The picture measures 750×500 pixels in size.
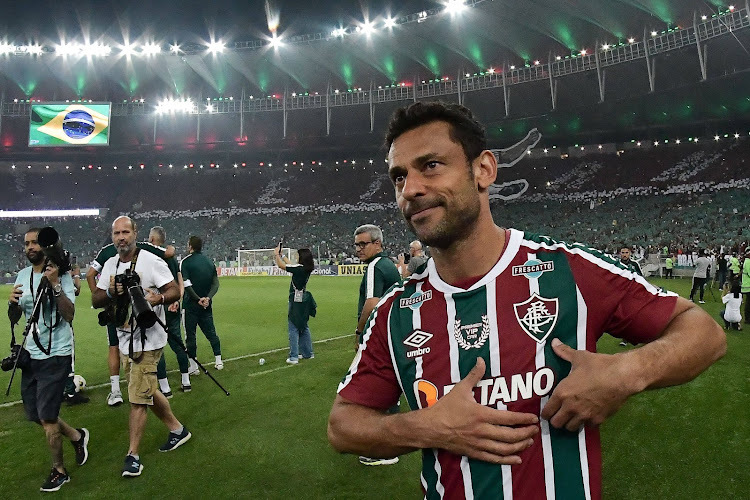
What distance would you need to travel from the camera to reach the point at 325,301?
1808 centimetres

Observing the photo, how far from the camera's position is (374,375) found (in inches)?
→ 66.1

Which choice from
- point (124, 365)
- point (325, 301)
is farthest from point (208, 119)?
point (124, 365)

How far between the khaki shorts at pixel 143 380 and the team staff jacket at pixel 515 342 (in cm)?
358

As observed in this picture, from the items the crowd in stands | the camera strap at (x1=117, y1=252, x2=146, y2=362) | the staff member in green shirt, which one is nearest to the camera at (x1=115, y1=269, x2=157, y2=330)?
the camera strap at (x1=117, y1=252, x2=146, y2=362)

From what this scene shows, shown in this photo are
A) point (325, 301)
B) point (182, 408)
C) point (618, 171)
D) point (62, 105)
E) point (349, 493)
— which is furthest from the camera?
point (618, 171)

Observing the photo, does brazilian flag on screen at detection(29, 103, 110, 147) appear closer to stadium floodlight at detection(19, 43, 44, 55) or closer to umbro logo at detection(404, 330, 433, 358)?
stadium floodlight at detection(19, 43, 44, 55)

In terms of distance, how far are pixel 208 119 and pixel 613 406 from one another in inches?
1878

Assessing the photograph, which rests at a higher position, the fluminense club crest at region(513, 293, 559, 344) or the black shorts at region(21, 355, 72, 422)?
the fluminense club crest at region(513, 293, 559, 344)

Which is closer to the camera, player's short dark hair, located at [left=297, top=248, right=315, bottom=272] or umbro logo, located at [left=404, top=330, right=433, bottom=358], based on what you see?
umbro logo, located at [left=404, top=330, right=433, bottom=358]

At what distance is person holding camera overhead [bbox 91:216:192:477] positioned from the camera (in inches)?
177

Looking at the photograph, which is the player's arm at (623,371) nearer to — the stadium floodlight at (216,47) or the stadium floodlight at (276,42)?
the stadium floodlight at (276,42)

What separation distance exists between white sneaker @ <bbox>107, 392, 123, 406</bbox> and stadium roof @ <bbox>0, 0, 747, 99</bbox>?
3040 centimetres

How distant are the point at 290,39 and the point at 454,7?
1359cm

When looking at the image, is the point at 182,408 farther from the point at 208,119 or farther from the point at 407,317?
the point at 208,119
